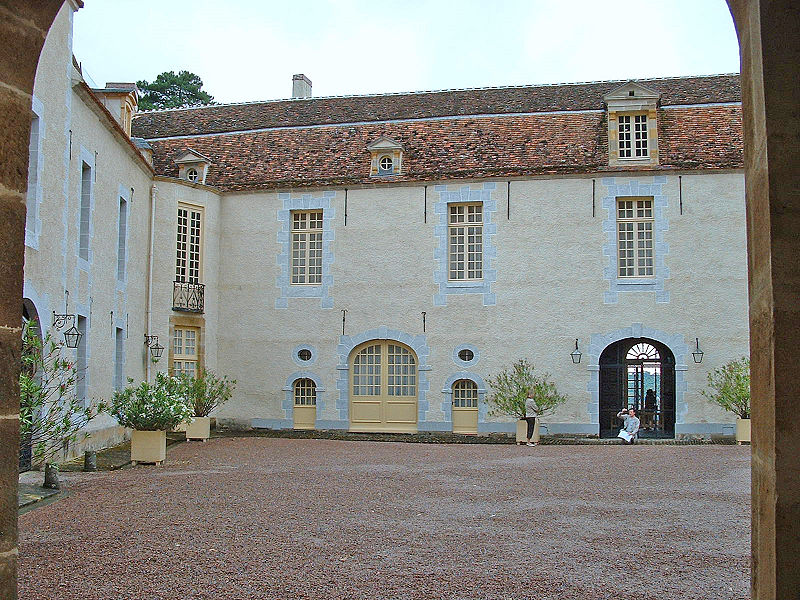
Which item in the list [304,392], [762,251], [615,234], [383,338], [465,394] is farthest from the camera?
[304,392]

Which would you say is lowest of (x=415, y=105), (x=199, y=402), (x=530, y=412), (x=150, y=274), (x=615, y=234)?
(x=530, y=412)

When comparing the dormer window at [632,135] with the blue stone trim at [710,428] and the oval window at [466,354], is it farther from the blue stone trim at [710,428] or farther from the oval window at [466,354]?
the blue stone trim at [710,428]

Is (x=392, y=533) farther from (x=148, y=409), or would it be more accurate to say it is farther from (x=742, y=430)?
(x=742, y=430)

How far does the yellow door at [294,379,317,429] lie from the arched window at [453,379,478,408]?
3.18 meters

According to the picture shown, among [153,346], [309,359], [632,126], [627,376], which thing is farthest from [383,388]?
[632,126]

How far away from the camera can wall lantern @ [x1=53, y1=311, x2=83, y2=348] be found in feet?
41.9

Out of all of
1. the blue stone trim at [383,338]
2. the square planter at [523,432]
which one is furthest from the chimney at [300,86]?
the square planter at [523,432]

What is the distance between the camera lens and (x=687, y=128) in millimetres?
20578

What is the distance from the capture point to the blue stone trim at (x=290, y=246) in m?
21.2

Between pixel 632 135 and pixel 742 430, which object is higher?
pixel 632 135

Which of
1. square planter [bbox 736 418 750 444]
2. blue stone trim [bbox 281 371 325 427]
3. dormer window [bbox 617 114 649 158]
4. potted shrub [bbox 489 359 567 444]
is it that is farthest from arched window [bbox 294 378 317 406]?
square planter [bbox 736 418 750 444]

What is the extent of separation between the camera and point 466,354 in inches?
805

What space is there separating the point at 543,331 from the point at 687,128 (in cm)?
546

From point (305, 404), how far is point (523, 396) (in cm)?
509
